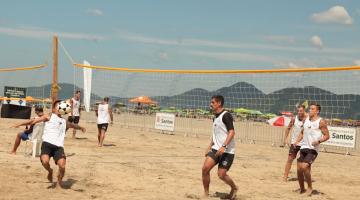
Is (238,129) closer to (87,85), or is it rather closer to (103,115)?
(87,85)

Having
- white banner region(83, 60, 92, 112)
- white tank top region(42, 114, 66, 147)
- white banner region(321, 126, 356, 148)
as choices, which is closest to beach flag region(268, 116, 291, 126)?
white banner region(321, 126, 356, 148)

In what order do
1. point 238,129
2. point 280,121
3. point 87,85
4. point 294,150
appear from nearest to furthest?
point 294,150, point 280,121, point 238,129, point 87,85

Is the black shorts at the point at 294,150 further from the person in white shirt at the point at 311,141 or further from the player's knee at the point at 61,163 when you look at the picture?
the player's knee at the point at 61,163

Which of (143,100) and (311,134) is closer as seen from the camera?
(311,134)

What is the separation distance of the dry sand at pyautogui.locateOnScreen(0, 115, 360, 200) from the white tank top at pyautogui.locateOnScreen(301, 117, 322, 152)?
76 centimetres

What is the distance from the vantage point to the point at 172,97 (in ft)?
67.4

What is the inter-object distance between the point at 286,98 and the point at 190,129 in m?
5.17

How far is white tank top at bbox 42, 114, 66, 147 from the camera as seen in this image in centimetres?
721

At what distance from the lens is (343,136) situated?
1558 centimetres

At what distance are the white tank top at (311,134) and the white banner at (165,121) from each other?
1230cm

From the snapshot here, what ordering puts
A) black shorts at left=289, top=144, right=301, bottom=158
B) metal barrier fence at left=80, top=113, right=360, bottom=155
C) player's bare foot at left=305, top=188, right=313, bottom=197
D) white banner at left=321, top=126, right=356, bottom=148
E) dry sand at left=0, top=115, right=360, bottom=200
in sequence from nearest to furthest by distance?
dry sand at left=0, top=115, right=360, bottom=200
player's bare foot at left=305, top=188, right=313, bottom=197
black shorts at left=289, top=144, right=301, bottom=158
white banner at left=321, top=126, right=356, bottom=148
metal barrier fence at left=80, top=113, right=360, bottom=155

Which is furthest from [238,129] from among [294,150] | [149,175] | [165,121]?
[149,175]

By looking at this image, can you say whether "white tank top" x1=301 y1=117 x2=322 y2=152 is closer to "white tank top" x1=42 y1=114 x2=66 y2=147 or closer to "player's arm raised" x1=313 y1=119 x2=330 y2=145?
"player's arm raised" x1=313 y1=119 x2=330 y2=145

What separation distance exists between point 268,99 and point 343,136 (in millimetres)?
2799
